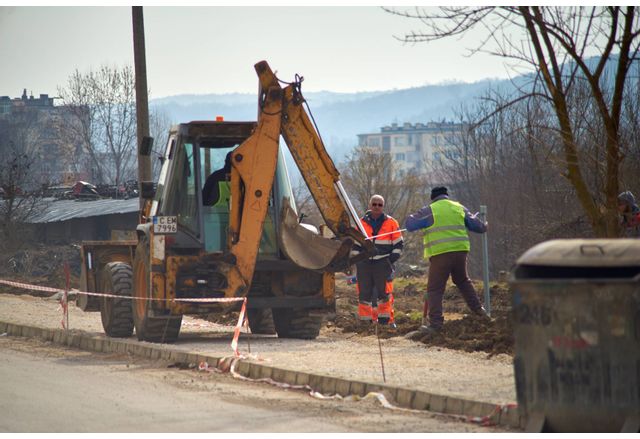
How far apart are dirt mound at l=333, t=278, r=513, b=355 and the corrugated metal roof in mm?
17087

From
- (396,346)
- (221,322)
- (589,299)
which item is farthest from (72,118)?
(589,299)

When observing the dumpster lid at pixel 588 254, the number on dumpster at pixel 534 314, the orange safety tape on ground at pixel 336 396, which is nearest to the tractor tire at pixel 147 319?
the orange safety tape on ground at pixel 336 396

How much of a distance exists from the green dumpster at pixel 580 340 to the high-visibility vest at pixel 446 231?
7.29m

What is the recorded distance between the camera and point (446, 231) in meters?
16.5

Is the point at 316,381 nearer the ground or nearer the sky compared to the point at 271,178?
nearer the ground

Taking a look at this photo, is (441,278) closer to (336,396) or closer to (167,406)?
(336,396)

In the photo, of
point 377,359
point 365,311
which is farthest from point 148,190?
point 377,359

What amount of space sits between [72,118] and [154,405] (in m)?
78.1

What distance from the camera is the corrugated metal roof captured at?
1682 inches

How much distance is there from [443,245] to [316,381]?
479cm

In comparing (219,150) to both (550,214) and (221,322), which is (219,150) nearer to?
(221,322)

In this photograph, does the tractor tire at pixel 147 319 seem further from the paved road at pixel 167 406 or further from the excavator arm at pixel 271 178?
the paved road at pixel 167 406

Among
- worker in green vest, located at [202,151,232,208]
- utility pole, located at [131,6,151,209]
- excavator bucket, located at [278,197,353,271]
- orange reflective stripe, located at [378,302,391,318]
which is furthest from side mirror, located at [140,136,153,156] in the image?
utility pole, located at [131,6,151,209]

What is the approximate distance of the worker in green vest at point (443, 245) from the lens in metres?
16.4
